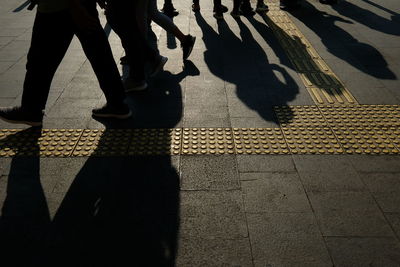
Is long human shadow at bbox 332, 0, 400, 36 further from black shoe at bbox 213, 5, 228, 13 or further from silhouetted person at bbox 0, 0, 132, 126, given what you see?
silhouetted person at bbox 0, 0, 132, 126

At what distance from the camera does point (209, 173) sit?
2.84 meters

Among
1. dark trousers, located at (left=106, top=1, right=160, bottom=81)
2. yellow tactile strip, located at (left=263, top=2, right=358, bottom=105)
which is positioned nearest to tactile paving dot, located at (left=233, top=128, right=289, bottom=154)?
yellow tactile strip, located at (left=263, top=2, right=358, bottom=105)

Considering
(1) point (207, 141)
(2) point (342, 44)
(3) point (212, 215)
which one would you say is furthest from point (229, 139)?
(2) point (342, 44)

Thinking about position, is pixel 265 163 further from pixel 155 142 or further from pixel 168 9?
pixel 168 9

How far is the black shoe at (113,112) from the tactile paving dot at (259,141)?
1.20m

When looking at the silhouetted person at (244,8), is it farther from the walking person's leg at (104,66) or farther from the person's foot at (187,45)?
the walking person's leg at (104,66)

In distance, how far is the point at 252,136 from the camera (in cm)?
331

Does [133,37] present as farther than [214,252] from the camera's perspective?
Yes

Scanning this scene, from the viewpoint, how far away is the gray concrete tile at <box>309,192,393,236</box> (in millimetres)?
2285

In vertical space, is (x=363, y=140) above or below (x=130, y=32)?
Result: below

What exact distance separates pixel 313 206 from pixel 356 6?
21.8 ft

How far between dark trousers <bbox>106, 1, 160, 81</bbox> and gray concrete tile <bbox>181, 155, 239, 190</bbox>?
1.62 meters

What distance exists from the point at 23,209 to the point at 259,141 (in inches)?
84.7

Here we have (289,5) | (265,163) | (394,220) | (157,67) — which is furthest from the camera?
(289,5)
